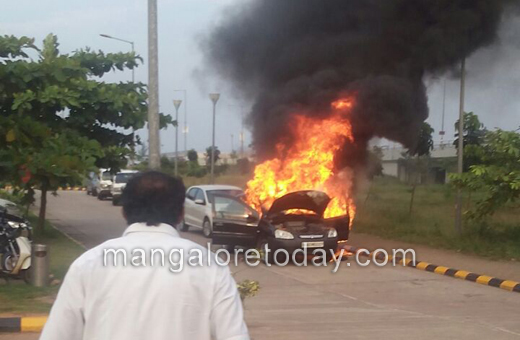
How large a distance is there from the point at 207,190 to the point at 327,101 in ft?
13.7

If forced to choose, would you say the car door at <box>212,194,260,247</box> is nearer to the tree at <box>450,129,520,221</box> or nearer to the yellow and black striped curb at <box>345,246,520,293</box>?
the yellow and black striped curb at <box>345,246,520,293</box>

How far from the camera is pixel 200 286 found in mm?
2500

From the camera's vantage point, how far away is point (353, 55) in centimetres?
1966

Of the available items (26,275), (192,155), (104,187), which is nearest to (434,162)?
(104,187)

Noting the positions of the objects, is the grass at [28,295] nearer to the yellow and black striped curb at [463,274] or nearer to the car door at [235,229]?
the car door at [235,229]

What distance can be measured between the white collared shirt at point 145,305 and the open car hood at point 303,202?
1240 cm

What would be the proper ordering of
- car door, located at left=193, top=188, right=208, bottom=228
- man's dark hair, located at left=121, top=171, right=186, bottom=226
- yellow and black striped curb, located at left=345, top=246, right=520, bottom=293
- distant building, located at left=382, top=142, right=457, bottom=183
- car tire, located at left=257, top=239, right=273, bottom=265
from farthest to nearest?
distant building, located at left=382, top=142, right=457, bottom=183 → car door, located at left=193, top=188, right=208, bottom=228 → car tire, located at left=257, top=239, right=273, bottom=265 → yellow and black striped curb, located at left=345, top=246, right=520, bottom=293 → man's dark hair, located at left=121, top=171, right=186, bottom=226

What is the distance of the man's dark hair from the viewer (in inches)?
105

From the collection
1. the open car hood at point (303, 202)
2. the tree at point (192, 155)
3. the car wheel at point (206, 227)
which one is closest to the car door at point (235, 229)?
the open car hood at point (303, 202)

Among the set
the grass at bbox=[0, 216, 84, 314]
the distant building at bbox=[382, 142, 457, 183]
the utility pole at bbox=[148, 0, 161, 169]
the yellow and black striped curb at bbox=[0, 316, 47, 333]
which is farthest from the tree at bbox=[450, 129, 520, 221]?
the distant building at bbox=[382, 142, 457, 183]

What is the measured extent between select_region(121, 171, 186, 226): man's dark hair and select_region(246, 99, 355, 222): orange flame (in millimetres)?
14569

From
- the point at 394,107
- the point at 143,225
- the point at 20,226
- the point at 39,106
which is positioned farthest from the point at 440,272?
the point at 143,225

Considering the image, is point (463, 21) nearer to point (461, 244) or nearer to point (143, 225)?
point (461, 244)

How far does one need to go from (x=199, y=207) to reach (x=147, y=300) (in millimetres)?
17273
